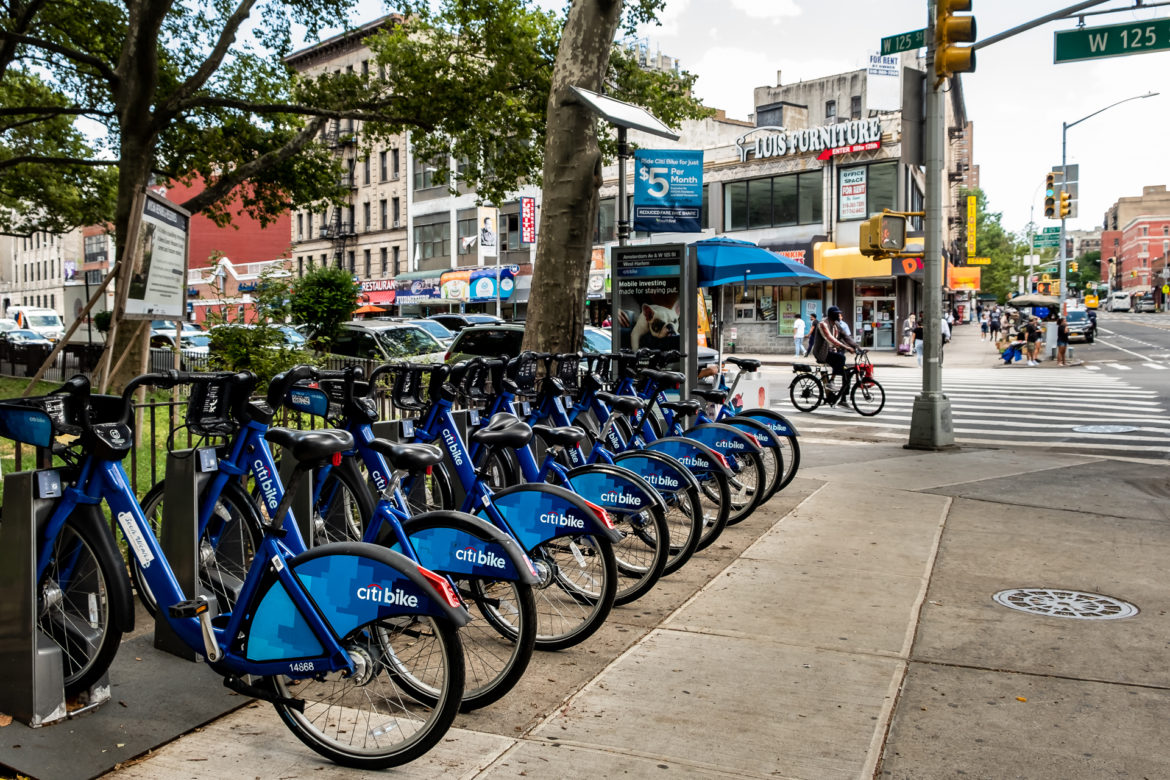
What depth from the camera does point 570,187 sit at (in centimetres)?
1055

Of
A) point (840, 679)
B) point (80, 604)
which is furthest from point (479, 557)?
point (840, 679)

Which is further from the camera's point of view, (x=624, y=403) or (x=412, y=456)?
(x=624, y=403)

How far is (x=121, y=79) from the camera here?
16312 mm

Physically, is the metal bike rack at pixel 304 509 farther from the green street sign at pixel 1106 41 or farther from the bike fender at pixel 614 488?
the green street sign at pixel 1106 41

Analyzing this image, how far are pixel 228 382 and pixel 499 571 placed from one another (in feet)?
4.72

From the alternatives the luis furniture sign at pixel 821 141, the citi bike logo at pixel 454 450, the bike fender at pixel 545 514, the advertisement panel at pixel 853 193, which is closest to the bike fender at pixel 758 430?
the citi bike logo at pixel 454 450

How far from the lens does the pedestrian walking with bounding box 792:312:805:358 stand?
127ft

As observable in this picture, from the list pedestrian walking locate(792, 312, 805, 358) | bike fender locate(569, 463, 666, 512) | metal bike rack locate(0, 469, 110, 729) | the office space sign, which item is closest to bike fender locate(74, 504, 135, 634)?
metal bike rack locate(0, 469, 110, 729)

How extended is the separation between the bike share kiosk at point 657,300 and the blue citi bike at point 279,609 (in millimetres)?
7583

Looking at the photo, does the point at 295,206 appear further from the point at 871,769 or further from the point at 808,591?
the point at 871,769

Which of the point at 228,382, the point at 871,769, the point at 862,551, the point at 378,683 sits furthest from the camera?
the point at 862,551

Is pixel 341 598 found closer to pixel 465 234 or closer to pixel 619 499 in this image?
pixel 619 499

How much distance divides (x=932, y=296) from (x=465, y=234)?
143 ft

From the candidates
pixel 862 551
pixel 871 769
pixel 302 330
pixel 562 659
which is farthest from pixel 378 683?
pixel 302 330
